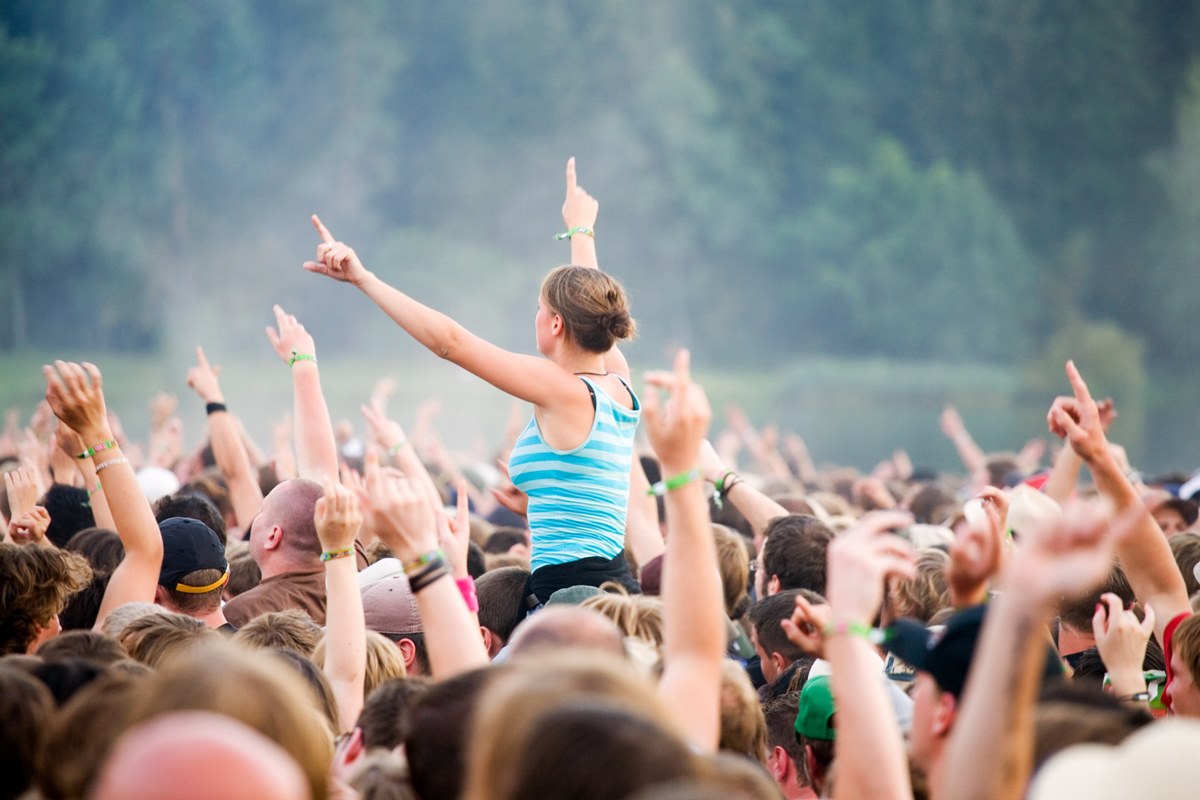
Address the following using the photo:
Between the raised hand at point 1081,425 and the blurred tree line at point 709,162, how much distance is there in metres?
23.1

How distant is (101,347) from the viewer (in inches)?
924

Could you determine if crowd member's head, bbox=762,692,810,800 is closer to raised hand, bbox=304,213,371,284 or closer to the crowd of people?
the crowd of people

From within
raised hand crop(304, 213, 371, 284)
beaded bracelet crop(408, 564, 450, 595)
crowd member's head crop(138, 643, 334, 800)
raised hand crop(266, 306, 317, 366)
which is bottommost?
crowd member's head crop(138, 643, 334, 800)

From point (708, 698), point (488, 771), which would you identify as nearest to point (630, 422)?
point (708, 698)

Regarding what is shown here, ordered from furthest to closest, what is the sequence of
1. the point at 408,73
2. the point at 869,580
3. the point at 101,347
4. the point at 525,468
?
the point at 408,73
the point at 101,347
the point at 525,468
the point at 869,580

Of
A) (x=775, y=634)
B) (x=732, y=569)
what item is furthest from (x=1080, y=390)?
(x=732, y=569)

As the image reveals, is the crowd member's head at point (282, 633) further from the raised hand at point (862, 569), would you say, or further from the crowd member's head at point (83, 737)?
the raised hand at point (862, 569)

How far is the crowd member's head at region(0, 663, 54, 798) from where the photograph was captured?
182cm

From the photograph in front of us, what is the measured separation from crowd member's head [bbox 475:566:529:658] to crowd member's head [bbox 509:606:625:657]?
4.72ft

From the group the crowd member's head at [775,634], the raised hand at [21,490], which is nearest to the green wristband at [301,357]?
the raised hand at [21,490]

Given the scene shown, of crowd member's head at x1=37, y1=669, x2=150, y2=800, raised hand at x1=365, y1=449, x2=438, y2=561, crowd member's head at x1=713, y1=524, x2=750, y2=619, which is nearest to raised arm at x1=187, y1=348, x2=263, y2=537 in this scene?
crowd member's head at x1=713, y1=524, x2=750, y2=619

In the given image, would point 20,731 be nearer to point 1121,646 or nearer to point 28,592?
point 28,592

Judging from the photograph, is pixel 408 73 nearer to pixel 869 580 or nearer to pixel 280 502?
pixel 280 502

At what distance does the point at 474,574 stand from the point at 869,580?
2751 millimetres
